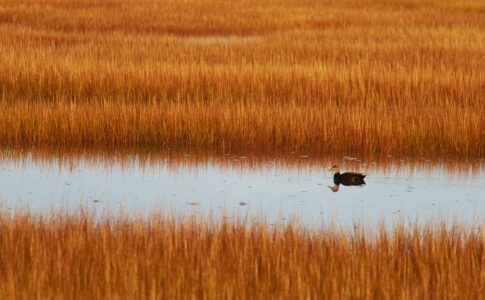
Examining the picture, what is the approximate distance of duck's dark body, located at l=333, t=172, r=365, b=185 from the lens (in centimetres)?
780

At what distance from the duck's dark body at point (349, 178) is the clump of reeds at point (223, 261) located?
217cm

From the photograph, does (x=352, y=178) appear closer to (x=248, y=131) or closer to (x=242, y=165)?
(x=242, y=165)

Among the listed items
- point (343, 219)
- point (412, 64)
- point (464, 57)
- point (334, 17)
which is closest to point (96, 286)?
point (343, 219)

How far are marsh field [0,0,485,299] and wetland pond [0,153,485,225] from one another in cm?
3

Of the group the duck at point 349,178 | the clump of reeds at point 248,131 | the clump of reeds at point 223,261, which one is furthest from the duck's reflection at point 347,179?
the clump of reeds at point 223,261

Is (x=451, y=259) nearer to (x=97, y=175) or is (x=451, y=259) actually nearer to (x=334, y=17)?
(x=97, y=175)

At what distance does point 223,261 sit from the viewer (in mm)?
4840

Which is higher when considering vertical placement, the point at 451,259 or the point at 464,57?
the point at 464,57

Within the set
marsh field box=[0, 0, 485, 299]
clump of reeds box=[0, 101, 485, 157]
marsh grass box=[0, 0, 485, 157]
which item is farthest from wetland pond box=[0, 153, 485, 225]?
marsh grass box=[0, 0, 485, 157]

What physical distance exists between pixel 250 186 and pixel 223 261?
3037 mm

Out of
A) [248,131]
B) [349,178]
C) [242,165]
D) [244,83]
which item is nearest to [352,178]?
[349,178]

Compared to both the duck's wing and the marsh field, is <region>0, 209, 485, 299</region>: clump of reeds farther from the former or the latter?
the duck's wing

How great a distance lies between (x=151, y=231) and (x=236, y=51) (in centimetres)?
1277

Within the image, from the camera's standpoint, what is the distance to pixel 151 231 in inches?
211
